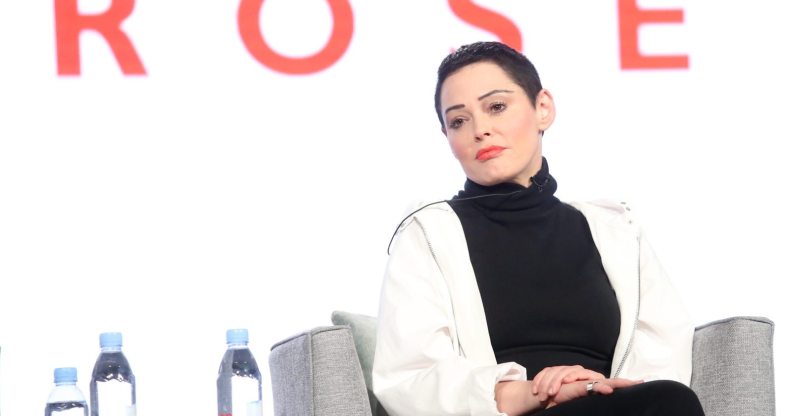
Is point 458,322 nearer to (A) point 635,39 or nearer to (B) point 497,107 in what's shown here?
(B) point 497,107

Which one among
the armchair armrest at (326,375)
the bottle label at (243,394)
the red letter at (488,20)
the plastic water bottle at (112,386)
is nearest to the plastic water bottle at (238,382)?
the bottle label at (243,394)

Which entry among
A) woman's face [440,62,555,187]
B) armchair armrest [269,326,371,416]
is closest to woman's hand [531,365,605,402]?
armchair armrest [269,326,371,416]

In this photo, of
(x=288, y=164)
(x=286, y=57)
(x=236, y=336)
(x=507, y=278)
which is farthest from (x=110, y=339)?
(x=286, y=57)

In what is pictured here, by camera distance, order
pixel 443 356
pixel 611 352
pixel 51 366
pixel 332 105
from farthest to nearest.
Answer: pixel 332 105, pixel 51 366, pixel 611 352, pixel 443 356

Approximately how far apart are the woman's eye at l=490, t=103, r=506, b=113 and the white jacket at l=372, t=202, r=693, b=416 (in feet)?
0.65

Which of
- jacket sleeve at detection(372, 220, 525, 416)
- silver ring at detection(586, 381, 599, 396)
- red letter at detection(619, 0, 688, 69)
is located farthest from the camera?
red letter at detection(619, 0, 688, 69)

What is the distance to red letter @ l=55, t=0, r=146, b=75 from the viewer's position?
10.6 feet

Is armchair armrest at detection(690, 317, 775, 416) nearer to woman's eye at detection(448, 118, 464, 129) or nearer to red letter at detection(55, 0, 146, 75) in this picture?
woman's eye at detection(448, 118, 464, 129)

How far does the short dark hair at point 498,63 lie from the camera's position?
2.28 meters

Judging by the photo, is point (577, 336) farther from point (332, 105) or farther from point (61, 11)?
point (61, 11)

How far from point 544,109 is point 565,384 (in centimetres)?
68

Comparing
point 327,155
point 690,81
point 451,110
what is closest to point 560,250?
point 451,110

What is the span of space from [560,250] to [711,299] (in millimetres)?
1239

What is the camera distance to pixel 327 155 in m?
3.26
